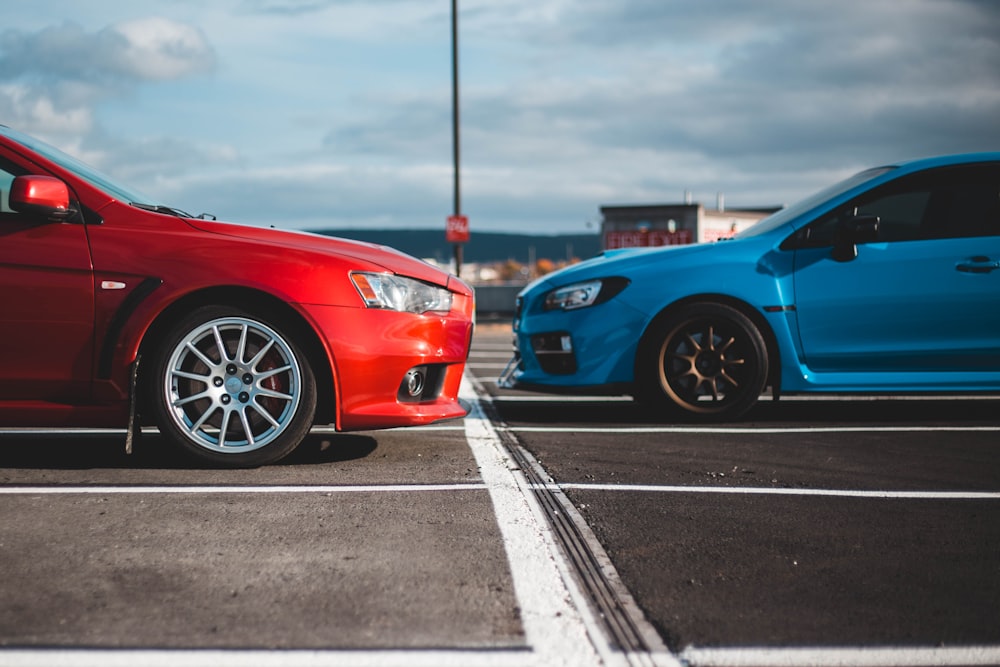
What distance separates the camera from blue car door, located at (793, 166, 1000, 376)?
6121 millimetres

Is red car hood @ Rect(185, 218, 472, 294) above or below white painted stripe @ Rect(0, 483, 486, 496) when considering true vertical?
above

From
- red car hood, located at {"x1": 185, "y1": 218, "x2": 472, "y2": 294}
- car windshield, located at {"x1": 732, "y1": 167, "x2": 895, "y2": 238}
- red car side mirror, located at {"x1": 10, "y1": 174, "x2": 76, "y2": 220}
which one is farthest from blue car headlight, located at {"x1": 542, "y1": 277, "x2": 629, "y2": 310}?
red car side mirror, located at {"x1": 10, "y1": 174, "x2": 76, "y2": 220}

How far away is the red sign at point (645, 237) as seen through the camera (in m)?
36.0

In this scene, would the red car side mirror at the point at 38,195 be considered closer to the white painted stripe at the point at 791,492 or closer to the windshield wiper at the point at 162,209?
the windshield wiper at the point at 162,209

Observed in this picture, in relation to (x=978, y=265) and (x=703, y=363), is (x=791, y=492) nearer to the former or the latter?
(x=703, y=363)

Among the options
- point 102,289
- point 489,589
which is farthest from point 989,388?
point 102,289

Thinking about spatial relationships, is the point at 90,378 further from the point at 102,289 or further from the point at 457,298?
the point at 457,298

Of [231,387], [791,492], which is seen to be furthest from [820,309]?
[231,387]

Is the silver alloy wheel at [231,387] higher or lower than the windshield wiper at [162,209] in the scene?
lower

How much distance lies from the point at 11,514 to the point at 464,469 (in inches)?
73.1

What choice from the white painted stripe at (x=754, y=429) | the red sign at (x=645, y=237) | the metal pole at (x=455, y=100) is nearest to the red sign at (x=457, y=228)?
the metal pole at (x=455, y=100)

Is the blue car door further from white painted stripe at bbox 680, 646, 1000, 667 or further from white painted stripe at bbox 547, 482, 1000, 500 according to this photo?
white painted stripe at bbox 680, 646, 1000, 667

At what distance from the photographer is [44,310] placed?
4.48 metres

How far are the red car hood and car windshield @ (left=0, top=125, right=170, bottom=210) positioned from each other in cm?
41
